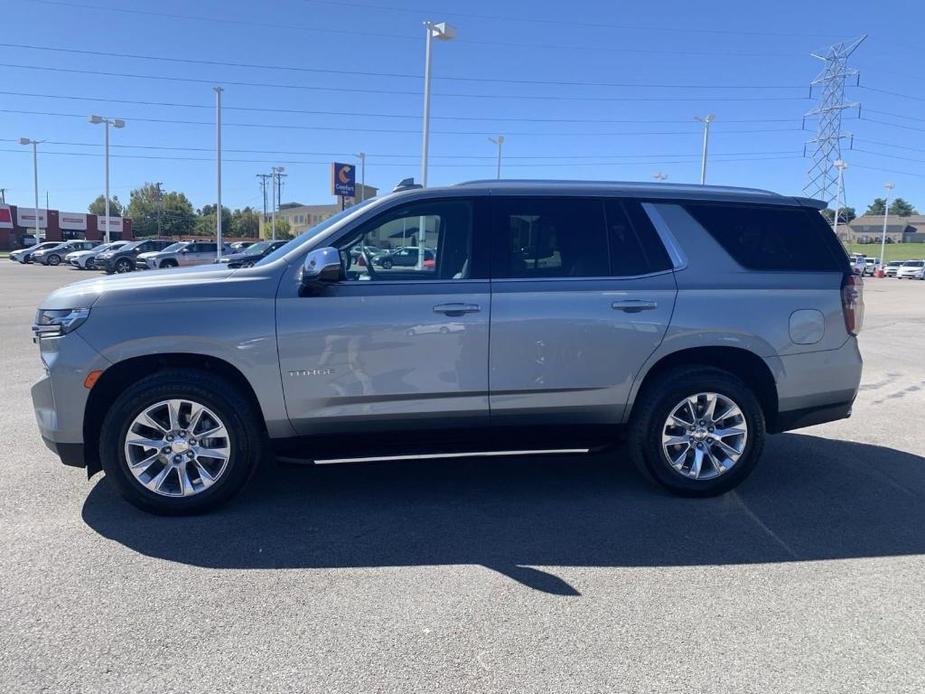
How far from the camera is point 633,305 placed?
4.45 metres

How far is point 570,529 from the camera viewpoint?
4.16 m

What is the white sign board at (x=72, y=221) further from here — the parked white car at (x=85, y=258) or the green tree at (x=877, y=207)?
the green tree at (x=877, y=207)

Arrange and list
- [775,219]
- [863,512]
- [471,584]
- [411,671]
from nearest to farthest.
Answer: [411,671]
[471,584]
[863,512]
[775,219]

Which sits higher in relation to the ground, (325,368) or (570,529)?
(325,368)

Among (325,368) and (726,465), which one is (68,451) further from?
(726,465)

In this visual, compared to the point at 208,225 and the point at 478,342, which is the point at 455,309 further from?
the point at 208,225

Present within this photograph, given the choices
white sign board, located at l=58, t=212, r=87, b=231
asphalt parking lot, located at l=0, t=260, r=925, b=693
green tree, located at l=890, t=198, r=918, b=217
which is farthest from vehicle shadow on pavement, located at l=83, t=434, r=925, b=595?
green tree, located at l=890, t=198, r=918, b=217

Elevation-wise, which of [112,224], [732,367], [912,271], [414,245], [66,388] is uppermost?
[112,224]

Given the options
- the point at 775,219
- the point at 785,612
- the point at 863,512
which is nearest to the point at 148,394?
the point at 785,612

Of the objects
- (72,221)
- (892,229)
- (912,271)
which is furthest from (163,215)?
(892,229)

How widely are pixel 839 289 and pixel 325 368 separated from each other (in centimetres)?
342

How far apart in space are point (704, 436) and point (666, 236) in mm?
1328

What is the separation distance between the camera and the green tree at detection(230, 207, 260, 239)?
370 ft

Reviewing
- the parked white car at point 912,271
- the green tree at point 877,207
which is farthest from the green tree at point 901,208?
the parked white car at point 912,271
